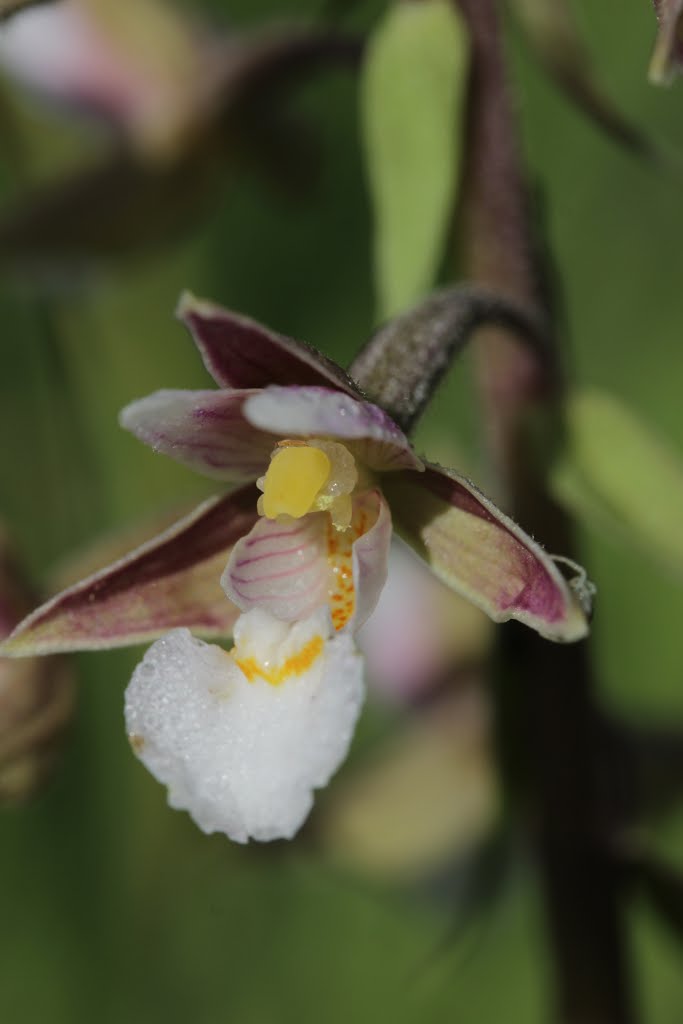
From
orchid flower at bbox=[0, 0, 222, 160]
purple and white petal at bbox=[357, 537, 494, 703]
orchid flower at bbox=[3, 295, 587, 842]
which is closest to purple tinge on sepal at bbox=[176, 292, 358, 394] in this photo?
orchid flower at bbox=[3, 295, 587, 842]

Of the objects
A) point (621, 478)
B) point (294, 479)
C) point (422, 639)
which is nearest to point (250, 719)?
point (294, 479)

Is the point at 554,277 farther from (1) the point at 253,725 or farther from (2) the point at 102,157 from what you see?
(2) the point at 102,157

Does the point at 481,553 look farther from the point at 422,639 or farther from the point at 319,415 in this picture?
the point at 422,639

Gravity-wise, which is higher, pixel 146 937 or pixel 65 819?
pixel 146 937

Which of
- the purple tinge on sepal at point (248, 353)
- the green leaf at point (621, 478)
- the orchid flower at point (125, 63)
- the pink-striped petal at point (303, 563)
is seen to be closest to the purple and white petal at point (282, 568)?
the pink-striped petal at point (303, 563)

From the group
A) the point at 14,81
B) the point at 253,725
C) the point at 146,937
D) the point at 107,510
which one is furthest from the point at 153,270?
the point at 253,725

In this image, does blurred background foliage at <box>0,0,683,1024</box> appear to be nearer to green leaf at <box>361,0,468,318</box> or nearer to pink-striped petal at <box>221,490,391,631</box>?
green leaf at <box>361,0,468,318</box>

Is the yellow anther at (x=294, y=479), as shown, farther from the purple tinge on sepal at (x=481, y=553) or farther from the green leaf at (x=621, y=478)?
the green leaf at (x=621, y=478)
